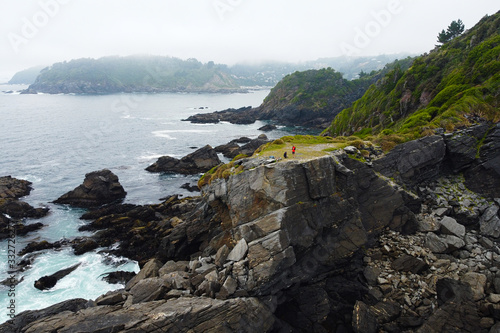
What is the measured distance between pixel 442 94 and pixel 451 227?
68.7 feet

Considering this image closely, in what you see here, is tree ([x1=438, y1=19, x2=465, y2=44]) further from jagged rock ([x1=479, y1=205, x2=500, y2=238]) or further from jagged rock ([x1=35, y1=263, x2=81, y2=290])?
jagged rock ([x1=35, y1=263, x2=81, y2=290])

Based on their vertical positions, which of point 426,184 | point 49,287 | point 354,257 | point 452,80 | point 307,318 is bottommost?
point 49,287

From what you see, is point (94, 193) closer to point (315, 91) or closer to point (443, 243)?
point (443, 243)

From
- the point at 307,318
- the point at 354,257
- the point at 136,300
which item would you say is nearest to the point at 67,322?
the point at 136,300

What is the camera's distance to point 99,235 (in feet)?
109

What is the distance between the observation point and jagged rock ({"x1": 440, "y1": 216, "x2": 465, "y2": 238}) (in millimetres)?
20453

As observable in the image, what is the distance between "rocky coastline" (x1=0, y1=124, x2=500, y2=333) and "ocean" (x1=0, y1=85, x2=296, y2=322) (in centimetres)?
770

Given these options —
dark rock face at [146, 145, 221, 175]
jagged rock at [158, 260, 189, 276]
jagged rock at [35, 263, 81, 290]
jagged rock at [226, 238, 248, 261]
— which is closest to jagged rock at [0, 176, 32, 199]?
dark rock face at [146, 145, 221, 175]

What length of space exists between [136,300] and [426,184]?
25.8m

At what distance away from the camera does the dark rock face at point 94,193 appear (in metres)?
42.3

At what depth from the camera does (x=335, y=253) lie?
19.5 meters

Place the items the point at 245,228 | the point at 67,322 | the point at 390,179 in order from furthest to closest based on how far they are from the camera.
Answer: the point at 390,179 < the point at 245,228 < the point at 67,322

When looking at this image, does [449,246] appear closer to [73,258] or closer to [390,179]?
[390,179]

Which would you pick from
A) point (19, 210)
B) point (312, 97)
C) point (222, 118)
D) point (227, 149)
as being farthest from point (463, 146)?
point (222, 118)
